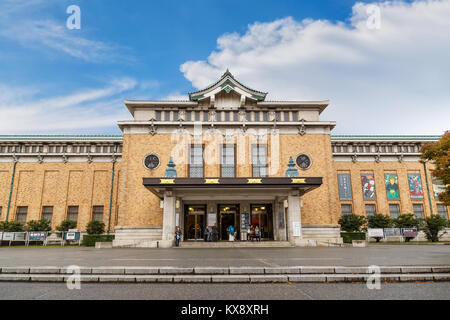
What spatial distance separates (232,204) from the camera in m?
28.8

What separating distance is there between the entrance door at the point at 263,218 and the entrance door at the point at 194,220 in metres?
4.99

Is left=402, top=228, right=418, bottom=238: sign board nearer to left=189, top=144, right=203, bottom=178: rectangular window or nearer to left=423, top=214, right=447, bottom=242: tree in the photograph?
left=423, top=214, right=447, bottom=242: tree

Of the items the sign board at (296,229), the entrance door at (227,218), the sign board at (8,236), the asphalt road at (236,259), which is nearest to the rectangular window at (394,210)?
the sign board at (296,229)

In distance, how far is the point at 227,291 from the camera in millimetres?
5754

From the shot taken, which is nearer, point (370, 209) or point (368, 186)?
point (370, 209)

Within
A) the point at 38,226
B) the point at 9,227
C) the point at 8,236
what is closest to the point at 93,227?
the point at 38,226

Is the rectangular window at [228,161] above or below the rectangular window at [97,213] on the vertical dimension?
above

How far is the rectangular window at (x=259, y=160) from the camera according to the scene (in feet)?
96.3

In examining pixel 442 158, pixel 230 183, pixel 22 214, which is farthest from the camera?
pixel 22 214

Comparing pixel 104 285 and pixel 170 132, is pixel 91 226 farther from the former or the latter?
pixel 104 285

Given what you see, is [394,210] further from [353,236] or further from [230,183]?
[230,183]

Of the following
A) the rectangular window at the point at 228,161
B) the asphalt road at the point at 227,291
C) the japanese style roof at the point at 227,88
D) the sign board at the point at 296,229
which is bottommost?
the asphalt road at the point at 227,291

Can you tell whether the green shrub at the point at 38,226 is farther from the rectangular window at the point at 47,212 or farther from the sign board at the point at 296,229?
the sign board at the point at 296,229

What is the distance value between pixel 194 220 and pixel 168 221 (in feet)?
19.3
